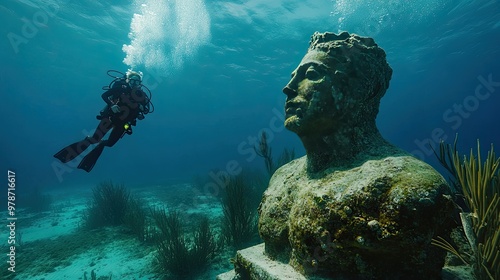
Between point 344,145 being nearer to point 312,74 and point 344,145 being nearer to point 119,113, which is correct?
point 312,74

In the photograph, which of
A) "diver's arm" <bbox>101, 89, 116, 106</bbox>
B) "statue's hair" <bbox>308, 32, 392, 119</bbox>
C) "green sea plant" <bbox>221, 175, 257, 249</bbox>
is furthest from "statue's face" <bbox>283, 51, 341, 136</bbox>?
"diver's arm" <bbox>101, 89, 116, 106</bbox>

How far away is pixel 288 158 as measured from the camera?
1118 cm

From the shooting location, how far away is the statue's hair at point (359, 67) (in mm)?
3283

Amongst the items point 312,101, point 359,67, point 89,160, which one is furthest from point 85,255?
point 359,67

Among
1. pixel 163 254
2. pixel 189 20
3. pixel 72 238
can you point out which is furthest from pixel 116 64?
pixel 163 254

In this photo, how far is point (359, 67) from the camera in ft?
11.0

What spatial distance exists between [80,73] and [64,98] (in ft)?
91.9

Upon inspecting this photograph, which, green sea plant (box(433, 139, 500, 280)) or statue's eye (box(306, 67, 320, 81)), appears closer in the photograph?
green sea plant (box(433, 139, 500, 280))

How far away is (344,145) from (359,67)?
3.59ft

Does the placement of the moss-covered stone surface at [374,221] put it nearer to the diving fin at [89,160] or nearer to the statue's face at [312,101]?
the statue's face at [312,101]

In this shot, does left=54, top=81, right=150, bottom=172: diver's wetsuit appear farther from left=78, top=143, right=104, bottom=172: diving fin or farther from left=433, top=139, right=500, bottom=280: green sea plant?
left=433, top=139, right=500, bottom=280: green sea plant

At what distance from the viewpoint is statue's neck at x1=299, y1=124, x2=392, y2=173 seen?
3.22m

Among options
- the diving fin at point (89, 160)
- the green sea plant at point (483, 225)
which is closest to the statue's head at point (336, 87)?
the green sea plant at point (483, 225)

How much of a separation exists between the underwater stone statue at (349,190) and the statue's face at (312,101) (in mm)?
13
